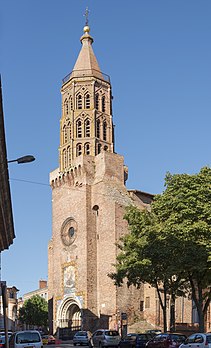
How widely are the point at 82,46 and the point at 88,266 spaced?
2961 centimetres

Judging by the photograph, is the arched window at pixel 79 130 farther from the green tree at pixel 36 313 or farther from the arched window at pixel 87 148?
the green tree at pixel 36 313

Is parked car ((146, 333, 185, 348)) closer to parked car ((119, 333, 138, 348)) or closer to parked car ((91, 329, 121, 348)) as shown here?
parked car ((119, 333, 138, 348))

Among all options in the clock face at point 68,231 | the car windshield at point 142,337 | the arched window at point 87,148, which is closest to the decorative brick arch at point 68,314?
the clock face at point 68,231

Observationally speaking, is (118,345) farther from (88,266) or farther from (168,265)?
(88,266)

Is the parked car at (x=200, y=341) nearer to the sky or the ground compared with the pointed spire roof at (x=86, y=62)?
nearer to the ground

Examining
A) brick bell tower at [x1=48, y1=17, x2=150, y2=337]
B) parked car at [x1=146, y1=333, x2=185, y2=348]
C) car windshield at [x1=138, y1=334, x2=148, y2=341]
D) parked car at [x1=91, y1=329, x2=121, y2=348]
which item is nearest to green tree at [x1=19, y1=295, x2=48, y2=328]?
Answer: brick bell tower at [x1=48, y1=17, x2=150, y2=337]

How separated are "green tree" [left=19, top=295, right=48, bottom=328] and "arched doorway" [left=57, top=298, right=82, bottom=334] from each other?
32.2 meters

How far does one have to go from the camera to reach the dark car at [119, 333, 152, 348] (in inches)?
1388

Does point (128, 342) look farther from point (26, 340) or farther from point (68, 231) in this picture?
point (68, 231)

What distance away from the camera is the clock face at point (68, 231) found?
61781mm

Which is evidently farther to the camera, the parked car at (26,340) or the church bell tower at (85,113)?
the church bell tower at (85,113)

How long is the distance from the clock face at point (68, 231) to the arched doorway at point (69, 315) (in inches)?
254

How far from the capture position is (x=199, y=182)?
3309cm

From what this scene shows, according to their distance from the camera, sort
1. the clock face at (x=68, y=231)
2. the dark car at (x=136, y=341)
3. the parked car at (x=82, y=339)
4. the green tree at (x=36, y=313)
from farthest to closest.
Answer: the green tree at (x=36, y=313), the clock face at (x=68, y=231), the parked car at (x=82, y=339), the dark car at (x=136, y=341)
